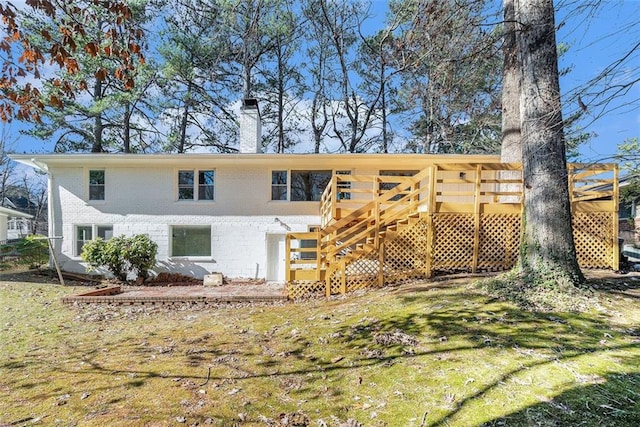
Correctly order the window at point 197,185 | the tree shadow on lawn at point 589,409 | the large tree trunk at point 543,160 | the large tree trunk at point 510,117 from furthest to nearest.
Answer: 1. the window at point 197,185
2. the large tree trunk at point 510,117
3. the large tree trunk at point 543,160
4. the tree shadow on lawn at point 589,409

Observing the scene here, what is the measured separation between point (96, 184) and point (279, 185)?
682 centimetres

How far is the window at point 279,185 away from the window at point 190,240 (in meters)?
2.72

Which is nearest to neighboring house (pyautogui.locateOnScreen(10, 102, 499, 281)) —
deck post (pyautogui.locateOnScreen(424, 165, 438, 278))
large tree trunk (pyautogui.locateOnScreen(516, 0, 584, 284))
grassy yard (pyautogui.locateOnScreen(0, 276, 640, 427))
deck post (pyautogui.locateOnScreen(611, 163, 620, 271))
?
deck post (pyautogui.locateOnScreen(424, 165, 438, 278))

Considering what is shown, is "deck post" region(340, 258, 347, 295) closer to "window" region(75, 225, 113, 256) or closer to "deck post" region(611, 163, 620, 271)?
"deck post" region(611, 163, 620, 271)

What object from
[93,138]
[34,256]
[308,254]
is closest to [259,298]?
[308,254]

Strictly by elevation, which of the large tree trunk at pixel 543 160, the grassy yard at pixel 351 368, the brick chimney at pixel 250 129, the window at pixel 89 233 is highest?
the brick chimney at pixel 250 129

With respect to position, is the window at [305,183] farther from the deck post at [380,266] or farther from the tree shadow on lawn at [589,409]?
the tree shadow on lawn at [589,409]

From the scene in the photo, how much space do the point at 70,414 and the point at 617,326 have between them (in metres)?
6.18

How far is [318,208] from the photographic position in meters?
11.7

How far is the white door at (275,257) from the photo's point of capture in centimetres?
1145

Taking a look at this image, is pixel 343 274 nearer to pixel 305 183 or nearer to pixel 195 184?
pixel 305 183

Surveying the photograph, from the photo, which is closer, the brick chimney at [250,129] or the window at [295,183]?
the window at [295,183]

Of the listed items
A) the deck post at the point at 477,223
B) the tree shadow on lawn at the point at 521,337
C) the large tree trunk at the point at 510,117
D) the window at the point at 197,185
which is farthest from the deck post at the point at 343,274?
the window at the point at 197,185

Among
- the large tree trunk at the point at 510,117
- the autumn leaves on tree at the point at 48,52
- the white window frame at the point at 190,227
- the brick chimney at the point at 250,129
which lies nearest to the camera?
the autumn leaves on tree at the point at 48,52
